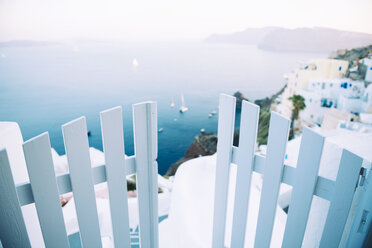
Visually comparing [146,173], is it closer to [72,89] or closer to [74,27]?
[72,89]

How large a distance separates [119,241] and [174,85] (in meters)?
22.4

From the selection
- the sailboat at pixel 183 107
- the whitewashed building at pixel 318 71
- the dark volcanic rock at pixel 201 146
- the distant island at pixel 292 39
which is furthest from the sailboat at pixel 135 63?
the whitewashed building at pixel 318 71

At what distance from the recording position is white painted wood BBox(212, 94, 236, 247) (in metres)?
0.72

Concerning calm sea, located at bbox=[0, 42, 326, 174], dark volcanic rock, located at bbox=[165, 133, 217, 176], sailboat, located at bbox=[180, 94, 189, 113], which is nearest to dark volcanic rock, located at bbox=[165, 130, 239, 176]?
dark volcanic rock, located at bbox=[165, 133, 217, 176]

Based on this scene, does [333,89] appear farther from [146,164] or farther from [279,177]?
[146,164]

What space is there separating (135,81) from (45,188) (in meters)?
22.7

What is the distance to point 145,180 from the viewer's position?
76 centimetres

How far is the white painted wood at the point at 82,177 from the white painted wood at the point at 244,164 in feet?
1.56

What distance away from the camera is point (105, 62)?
2206cm

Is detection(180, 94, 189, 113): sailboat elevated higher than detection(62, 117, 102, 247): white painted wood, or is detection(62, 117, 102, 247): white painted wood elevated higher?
detection(62, 117, 102, 247): white painted wood

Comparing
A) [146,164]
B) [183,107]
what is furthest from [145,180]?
[183,107]

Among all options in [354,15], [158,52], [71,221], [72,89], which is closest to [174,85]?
[158,52]

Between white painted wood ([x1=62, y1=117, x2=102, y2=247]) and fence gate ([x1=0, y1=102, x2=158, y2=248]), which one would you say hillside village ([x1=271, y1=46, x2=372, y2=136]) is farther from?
white painted wood ([x1=62, y1=117, x2=102, y2=247])

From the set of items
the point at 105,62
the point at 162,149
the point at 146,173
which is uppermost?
the point at 146,173
